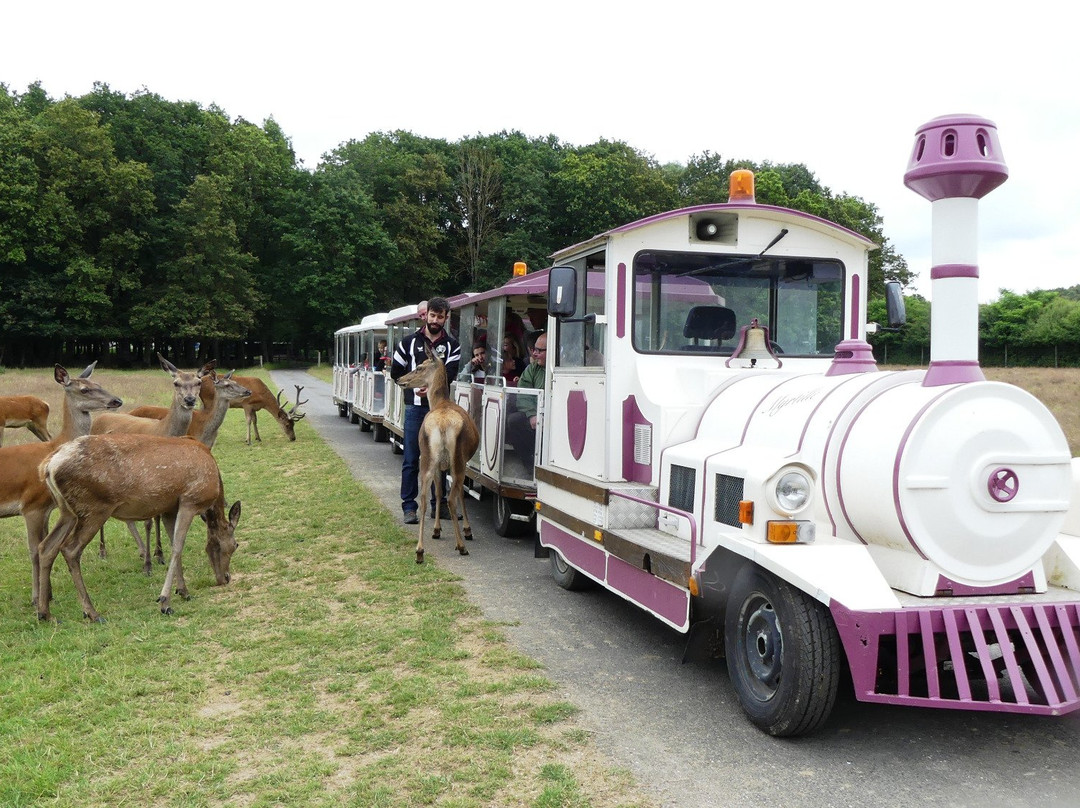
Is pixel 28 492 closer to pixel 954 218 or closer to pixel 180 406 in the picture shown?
pixel 180 406

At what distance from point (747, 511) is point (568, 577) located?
2.96m

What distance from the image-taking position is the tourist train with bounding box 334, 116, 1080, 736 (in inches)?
143

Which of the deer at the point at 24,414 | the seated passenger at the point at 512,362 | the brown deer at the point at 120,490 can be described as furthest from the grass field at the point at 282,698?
the deer at the point at 24,414

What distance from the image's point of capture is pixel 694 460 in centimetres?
482

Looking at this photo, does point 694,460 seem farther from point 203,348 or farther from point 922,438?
point 203,348

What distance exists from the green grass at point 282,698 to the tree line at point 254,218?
4120 centimetres

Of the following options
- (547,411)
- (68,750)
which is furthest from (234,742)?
(547,411)

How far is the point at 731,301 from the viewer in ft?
19.3

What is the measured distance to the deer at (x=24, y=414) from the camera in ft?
38.8

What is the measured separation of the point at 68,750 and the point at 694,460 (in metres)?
3.42

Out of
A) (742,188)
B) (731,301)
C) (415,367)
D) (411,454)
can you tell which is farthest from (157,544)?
(742,188)

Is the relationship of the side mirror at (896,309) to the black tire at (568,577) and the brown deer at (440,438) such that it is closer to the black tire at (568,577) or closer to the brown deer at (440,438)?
the black tire at (568,577)

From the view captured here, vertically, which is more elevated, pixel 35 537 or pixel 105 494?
pixel 105 494

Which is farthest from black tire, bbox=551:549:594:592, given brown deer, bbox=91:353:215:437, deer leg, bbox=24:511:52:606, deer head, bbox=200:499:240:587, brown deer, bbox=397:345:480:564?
brown deer, bbox=91:353:215:437
